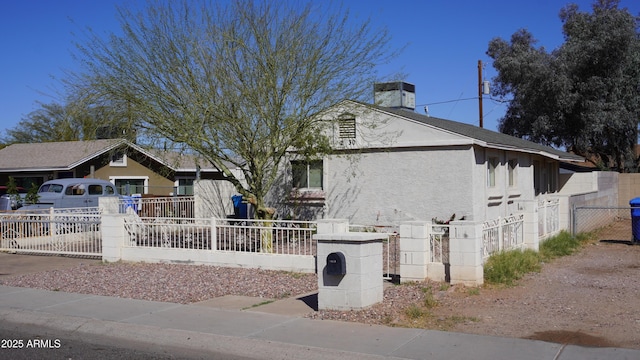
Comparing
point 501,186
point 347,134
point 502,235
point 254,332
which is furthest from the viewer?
point 501,186

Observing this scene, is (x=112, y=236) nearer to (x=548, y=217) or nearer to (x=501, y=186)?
(x=548, y=217)

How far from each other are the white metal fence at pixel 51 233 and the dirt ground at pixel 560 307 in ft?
30.7

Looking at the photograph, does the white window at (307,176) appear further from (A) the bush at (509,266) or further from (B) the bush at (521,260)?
(A) the bush at (509,266)

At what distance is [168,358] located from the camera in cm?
723

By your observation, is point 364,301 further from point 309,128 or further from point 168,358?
point 309,128

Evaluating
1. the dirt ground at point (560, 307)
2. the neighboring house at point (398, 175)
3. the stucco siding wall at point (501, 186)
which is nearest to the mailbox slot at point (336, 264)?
the dirt ground at point (560, 307)

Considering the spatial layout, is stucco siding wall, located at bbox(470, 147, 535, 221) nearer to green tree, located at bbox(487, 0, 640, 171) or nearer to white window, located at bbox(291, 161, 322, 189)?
white window, located at bbox(291, 161, 322, 189)

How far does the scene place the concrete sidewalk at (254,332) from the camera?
6988 millimetres

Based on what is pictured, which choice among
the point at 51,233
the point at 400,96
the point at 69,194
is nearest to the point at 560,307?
the point at 51,233

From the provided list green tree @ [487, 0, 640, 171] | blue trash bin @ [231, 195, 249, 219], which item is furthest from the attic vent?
green tree @ [487, 0, 640, 171]

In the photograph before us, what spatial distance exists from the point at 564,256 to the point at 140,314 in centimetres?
927

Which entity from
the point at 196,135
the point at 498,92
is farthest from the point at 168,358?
the point at 498,92

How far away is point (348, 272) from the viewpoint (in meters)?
9.06

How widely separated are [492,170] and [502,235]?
→ 758 cm
